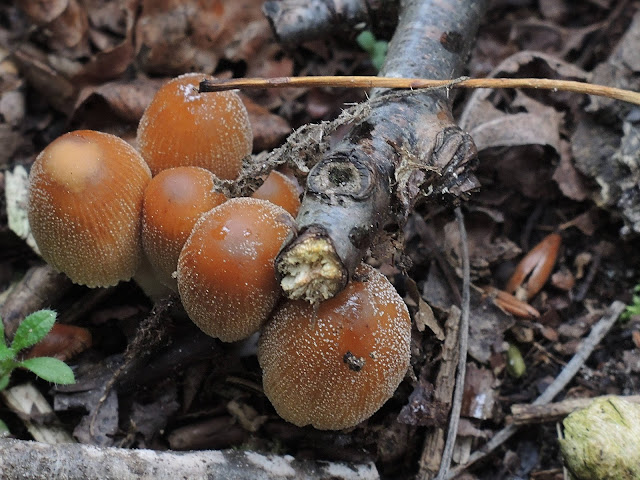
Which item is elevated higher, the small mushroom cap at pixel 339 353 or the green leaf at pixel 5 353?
the small mushroom cap at pixel 339 353

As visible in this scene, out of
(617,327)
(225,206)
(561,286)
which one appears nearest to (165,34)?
(225,206)

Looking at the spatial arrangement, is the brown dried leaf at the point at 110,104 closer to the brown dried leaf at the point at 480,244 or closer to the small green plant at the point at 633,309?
the brown dried leaf at the point at 480,244

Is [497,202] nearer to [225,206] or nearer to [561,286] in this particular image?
[561,286]

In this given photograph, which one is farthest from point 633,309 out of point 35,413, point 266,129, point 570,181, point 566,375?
point 35,413

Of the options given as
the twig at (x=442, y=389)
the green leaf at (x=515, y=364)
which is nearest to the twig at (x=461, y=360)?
the twig at (x=442, y=389)

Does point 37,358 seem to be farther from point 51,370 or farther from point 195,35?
point 195,35

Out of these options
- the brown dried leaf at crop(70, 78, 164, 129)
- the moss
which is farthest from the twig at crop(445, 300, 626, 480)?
the brown dried leaf at crop(70, 78, 164, 129)
